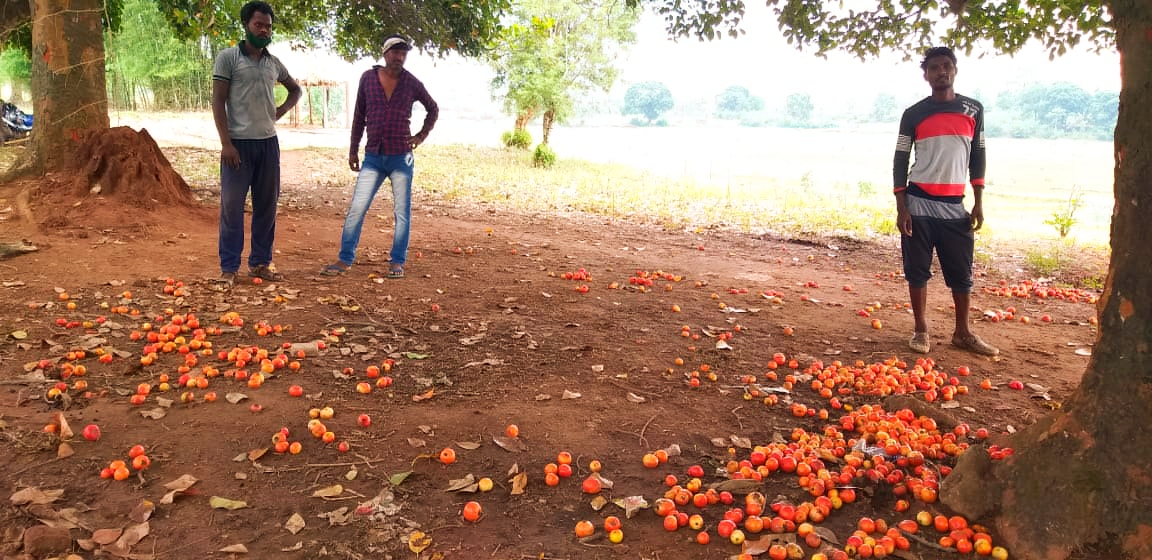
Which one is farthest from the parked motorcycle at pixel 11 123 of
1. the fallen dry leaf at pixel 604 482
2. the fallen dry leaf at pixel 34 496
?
the fallen dry leaf at pixel 604 482

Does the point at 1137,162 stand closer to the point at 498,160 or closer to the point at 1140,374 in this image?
the point at 1140,374

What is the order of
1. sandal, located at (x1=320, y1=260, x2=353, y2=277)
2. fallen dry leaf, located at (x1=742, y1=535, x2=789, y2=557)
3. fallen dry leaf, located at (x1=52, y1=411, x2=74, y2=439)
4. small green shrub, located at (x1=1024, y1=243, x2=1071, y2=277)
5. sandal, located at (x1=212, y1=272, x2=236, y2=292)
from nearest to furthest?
fallen dry leaf, located at (x1=742, y1=535, x2=789, y2=557) < fallen dry leaf, located at (x1=52, y1=411, x2=74, y2=439) < sandal, located at (x1=212, y1=272, x2=236, y2=292) < sandal, located at (x1=320, y1=260, x2=353, y2=277) < small green shrub, located at (x1=1024, y1=243, x2=1071, y2=277)

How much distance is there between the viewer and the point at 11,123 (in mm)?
19203

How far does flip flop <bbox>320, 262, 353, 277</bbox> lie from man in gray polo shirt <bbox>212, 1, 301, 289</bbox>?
1.64 feet

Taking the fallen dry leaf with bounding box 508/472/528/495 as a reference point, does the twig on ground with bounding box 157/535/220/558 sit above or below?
below

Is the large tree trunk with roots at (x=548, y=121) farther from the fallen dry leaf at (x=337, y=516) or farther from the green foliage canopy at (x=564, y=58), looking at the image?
the fallen dry leaf at (x=337, y=516)

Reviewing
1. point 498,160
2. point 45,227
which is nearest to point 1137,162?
point 45,227

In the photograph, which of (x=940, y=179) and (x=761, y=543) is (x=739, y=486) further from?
(x=940, y=179)

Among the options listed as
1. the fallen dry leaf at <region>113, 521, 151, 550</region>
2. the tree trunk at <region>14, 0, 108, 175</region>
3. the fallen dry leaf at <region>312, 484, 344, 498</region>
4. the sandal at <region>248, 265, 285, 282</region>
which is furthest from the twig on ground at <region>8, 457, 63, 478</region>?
the tree trunk at <region>14, 0, 108, 175</region>

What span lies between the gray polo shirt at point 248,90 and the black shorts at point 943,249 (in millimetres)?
5170

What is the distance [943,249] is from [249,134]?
5.53 meters

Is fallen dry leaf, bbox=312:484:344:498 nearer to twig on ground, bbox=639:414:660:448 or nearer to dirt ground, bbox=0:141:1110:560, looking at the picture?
dirt ground, bbox=0:141:1110:560

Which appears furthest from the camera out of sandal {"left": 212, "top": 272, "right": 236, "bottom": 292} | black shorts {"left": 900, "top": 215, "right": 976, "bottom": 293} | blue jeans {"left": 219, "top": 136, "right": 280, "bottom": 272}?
sandal {"left": 212, "top": 272, "right": 236, "bottom": 292}

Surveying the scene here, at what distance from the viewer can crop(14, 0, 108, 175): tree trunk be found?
7.94 metres
